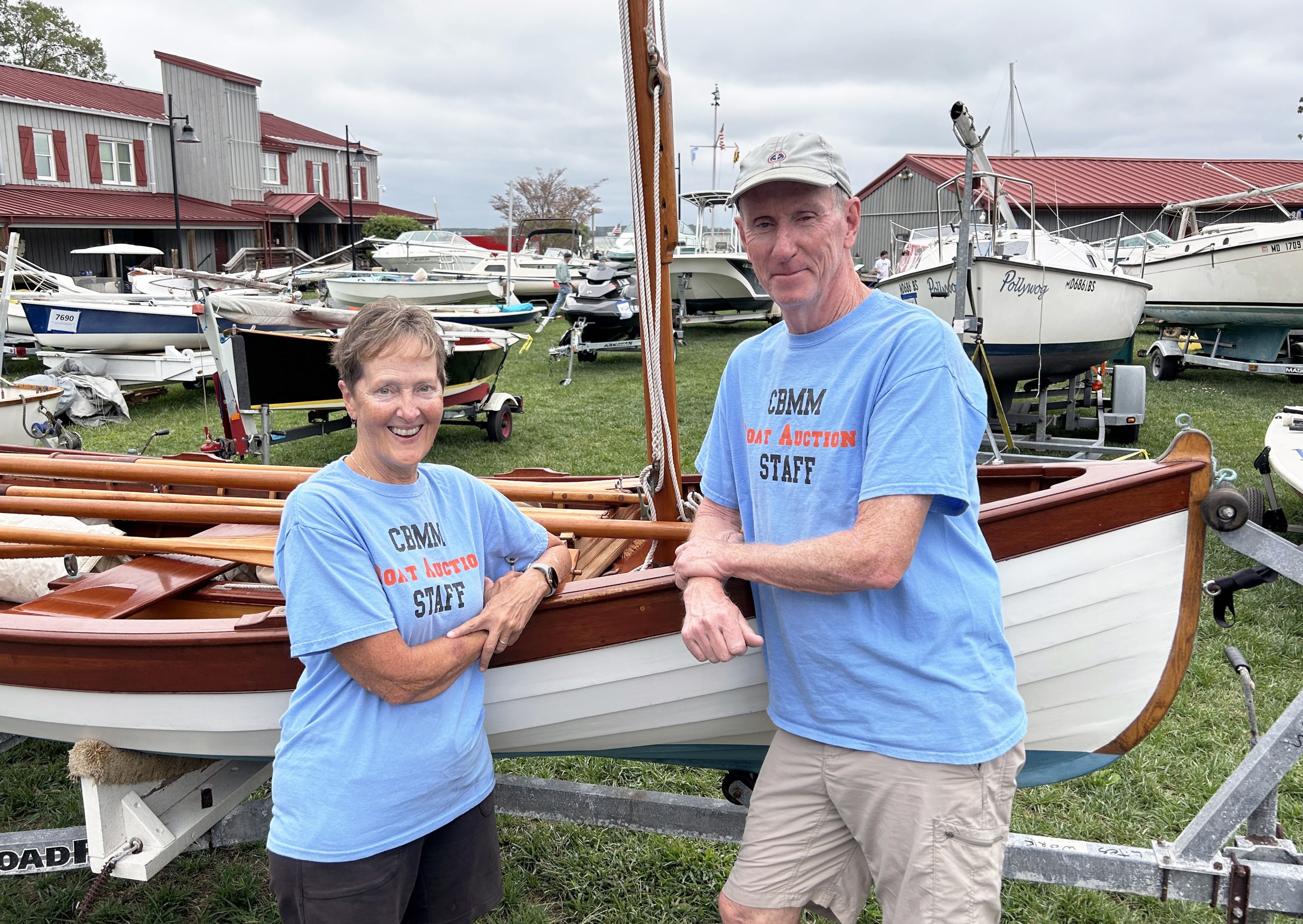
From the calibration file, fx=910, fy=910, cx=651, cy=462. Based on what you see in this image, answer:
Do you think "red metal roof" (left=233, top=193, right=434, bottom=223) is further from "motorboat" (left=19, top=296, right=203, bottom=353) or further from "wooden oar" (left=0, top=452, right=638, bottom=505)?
Result: "wooden oar" (left=0, top=452, right=638, bottom=505)

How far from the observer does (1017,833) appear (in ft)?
7.75

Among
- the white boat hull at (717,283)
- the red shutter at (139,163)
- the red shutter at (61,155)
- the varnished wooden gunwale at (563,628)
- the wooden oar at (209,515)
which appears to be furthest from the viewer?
the red shutter at (139,163)

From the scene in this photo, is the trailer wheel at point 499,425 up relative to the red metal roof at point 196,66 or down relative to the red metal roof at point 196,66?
down

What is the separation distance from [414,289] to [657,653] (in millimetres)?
17425

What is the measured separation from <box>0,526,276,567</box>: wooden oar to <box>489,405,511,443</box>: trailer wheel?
607cm

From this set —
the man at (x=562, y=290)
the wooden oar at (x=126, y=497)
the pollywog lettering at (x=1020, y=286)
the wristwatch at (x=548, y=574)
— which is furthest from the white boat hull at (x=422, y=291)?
the wristwatch at (x=548, y=574)

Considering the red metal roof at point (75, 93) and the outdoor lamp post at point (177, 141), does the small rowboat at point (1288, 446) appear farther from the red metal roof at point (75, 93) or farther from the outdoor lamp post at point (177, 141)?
the red metal roof at point (75, 93)

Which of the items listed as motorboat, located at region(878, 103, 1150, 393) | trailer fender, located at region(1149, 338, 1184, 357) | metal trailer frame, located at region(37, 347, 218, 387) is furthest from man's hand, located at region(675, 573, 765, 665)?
trailer fender, located at region(1149, 338, 1184, 357)

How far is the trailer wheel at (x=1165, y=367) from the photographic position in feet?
41.5

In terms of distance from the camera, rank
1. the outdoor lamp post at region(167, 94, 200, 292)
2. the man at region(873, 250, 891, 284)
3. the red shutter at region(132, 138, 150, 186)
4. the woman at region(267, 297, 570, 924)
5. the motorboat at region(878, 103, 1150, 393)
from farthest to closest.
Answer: the red shutter at region(132, 138, 150, 186), the man at region(873, 250, 891, 284), the outdoor lamp post at region(167, 94, 200, 292), the motorboat at region(878, 103, 1150, 393), the woman at region(267, 297, 570, 924)

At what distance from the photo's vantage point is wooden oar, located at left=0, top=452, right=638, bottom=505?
2939 mm

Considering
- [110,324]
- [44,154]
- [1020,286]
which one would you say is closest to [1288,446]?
[1020,286]

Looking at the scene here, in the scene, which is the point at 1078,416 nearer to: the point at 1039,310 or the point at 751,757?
the point at 1039,310

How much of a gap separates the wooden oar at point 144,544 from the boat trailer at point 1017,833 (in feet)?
2.10
